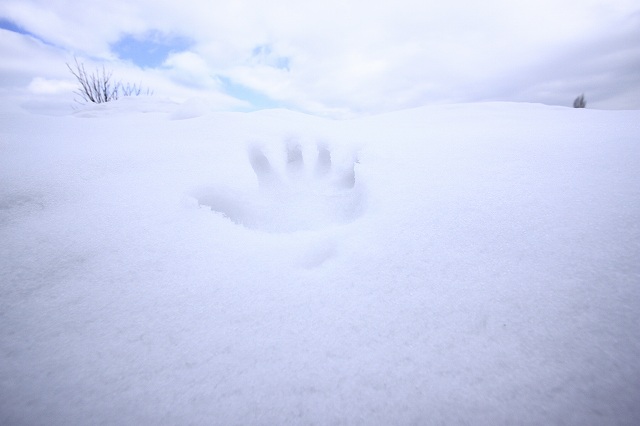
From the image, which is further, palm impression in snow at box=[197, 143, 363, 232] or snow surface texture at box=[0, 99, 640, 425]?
palm impression in snow at box=[197, 143, 363, 232]

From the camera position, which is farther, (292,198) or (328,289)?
(292,198)

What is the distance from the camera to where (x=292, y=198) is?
4.35ft

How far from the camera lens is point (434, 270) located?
0.76m

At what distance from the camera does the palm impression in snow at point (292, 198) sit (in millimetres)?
1170

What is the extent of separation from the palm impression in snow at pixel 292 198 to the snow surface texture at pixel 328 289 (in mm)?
12

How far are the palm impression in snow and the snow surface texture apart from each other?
12 millimetres

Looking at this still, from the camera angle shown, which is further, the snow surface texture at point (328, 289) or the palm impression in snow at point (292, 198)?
the palm impression in snow at point (292, 198)

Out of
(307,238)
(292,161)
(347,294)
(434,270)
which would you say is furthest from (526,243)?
(292,161)

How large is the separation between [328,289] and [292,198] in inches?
26.4

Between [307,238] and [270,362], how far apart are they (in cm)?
46

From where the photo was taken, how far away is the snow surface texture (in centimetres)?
54

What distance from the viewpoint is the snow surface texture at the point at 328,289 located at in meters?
0.54

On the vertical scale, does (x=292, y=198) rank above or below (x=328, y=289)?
above

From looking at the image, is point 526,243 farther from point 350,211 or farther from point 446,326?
point 350,211
